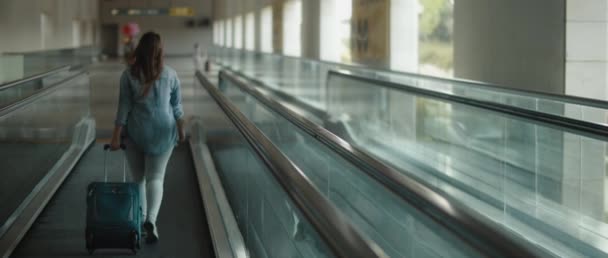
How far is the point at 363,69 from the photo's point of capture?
1213 centimetres

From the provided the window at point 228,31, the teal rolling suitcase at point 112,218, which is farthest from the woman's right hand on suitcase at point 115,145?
the window at point 228,31

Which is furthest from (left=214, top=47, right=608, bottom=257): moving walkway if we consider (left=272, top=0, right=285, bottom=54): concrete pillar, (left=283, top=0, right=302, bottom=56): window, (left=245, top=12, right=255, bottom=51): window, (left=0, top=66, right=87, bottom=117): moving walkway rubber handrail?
(left=245, top=12, right=255, bottom=51): window

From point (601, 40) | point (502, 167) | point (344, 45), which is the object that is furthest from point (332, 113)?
point (344, 45)

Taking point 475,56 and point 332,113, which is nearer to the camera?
point 475,56

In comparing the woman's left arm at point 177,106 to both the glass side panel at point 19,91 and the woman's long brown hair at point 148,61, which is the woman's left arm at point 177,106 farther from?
the glass side panel at point 19,91

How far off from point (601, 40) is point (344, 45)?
489 inches

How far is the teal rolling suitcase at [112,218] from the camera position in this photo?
504cm

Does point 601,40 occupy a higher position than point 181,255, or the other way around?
point 601,40

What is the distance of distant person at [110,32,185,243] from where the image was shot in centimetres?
541

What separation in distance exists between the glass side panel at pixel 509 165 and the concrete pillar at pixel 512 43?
1027mm

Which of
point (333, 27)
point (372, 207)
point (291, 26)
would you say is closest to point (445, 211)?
point (372, 207)

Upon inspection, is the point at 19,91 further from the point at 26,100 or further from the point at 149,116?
the point at 149,116

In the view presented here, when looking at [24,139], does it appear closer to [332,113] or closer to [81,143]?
[81,143]

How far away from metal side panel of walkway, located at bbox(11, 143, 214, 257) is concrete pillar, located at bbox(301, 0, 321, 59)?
31.6 ft
